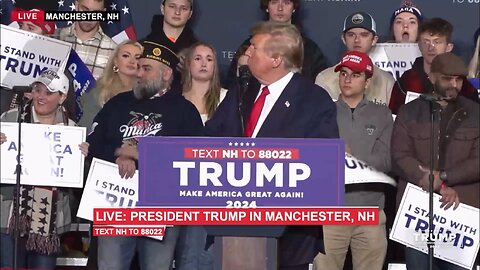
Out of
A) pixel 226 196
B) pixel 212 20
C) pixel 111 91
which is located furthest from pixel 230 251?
pixel 212 20

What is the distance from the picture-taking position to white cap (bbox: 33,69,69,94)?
8.59m

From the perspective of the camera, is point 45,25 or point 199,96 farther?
point 45,25

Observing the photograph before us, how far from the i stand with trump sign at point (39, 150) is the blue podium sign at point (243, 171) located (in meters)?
1.44

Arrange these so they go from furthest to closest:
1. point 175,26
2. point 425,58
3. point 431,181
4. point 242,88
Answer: point 175,26 → point 425,58 → point 431,181 → point 242,88

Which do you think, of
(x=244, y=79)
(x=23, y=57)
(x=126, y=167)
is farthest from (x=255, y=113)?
(x=23, y=57)

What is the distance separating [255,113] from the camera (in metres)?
8.01

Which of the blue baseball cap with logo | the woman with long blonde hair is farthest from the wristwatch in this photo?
the woman with long blonde hair

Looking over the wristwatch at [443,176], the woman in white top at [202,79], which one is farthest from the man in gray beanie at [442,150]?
the woman in white top at [202,79]

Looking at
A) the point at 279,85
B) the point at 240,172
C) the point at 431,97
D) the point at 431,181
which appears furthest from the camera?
the point at 431,181

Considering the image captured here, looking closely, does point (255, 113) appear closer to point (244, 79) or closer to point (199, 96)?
point (244, 79)

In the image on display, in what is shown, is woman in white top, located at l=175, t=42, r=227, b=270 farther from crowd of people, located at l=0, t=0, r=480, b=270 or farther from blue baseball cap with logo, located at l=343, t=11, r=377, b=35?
blue baseball cap with logo, located at l=343, t=11, r=377, b=35

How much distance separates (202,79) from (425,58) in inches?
56.8

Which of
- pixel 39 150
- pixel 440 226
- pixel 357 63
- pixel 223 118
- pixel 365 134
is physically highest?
pixel 357 63

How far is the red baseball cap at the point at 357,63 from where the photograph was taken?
28.0 feet
